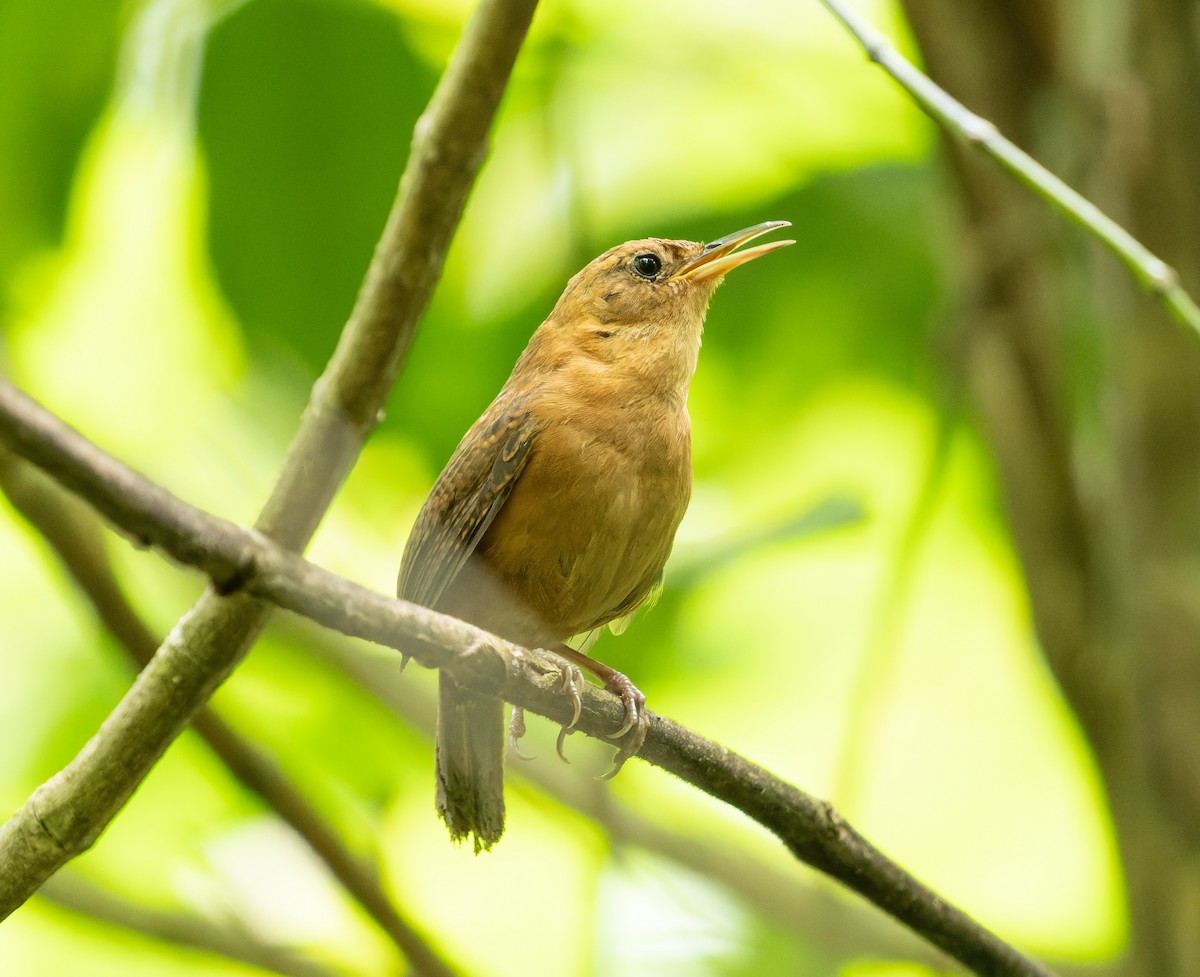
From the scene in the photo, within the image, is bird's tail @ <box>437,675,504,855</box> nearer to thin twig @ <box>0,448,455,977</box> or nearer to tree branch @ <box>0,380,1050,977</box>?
thin twig @ <box>0,448,455,977</box>

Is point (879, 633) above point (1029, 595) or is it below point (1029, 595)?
below

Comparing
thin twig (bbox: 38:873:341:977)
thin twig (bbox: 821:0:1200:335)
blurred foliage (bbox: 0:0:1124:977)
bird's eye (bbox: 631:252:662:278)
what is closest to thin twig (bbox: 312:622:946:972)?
blurred foliage (bbox: 0:0:1124:977)

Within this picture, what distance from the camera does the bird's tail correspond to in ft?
12.3

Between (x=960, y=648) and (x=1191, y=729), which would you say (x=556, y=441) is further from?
(x=960, y=648)

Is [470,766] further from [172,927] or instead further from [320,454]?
[320,454]

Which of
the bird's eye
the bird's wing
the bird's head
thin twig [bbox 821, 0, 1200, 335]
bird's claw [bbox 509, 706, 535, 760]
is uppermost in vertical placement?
the bird's eye

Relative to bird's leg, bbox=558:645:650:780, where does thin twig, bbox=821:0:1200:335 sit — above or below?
above

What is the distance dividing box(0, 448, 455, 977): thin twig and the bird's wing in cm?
65

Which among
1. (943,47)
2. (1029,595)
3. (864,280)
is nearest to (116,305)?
(864,280)

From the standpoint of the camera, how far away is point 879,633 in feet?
12.4

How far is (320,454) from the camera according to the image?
94.9 inches

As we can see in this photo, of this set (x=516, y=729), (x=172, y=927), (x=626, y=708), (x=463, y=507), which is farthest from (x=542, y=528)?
(x=172, y=927)

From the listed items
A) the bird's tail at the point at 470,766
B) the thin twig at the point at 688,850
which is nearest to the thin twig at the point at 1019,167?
the bird's tail at the point at 470,766

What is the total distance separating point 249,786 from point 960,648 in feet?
12.9
